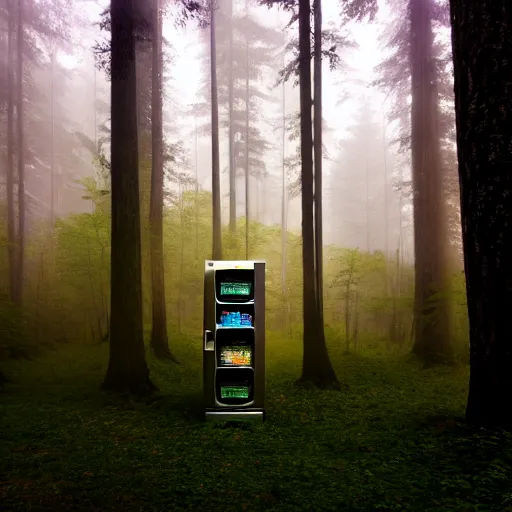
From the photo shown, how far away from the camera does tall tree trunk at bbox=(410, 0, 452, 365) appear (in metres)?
11.2

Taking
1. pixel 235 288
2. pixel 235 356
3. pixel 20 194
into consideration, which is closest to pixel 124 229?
pixel 235 288

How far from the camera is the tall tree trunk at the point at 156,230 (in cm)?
1171

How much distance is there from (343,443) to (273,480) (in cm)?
137

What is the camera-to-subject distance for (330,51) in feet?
28.3

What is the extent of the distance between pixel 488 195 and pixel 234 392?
4332 millimetres

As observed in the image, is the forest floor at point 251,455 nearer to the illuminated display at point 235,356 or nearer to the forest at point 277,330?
the forest at point 277,330

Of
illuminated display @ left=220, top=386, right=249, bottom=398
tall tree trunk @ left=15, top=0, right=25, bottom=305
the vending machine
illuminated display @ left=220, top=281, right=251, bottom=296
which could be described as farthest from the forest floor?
tall tree trunk @ left=15, top=0, right=25, bottom=305

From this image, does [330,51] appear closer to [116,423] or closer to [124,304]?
[124,304]

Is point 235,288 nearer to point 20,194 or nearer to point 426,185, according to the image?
point 426,185

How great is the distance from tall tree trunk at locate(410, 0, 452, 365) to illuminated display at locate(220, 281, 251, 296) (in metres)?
7.36

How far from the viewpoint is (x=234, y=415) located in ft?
18.5

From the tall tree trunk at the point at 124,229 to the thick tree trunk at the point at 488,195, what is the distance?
547 cm

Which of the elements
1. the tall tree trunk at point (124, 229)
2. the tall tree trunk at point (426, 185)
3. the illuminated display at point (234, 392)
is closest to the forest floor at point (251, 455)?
the illuminated display at point (234, 392)

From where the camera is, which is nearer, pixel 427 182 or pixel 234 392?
pixel 234 392
